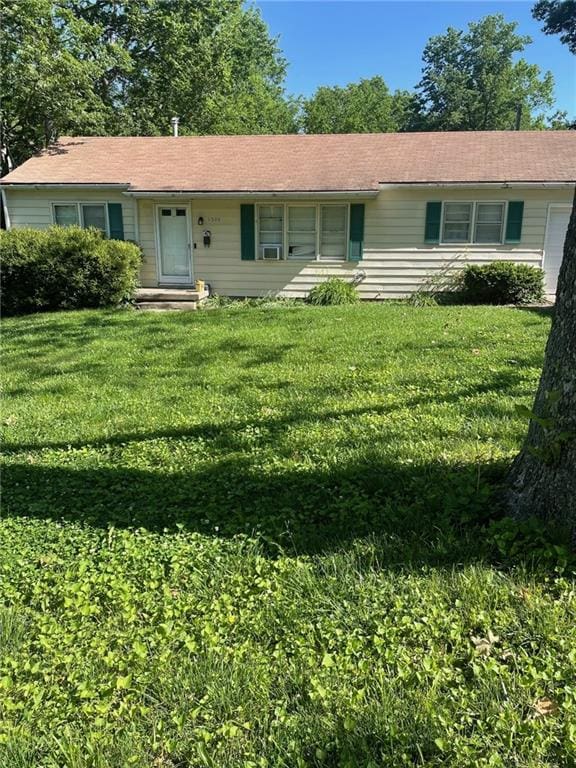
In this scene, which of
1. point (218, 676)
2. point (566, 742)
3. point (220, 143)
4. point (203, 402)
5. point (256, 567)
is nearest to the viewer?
point (566, 742)

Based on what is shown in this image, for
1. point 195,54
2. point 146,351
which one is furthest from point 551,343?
point 195,54

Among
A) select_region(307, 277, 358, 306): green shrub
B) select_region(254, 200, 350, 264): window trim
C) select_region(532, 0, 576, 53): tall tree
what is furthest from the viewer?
select_region(532, 0, 576, 53): tall tree

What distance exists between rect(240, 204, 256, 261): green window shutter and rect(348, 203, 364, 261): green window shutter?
7.49 ft

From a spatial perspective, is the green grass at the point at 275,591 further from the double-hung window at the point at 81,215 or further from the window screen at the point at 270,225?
the double-hung window at the point at 81,215

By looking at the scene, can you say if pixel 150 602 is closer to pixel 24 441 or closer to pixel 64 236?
pixel 24 441

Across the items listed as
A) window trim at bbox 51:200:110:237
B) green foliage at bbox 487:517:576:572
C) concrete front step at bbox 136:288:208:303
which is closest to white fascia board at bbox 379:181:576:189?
concrete front step at bbox 136:288:208:303

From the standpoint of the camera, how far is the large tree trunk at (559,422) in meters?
2.56

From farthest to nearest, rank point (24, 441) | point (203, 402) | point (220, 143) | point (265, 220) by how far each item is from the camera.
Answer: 1. point (220, 143)
2. point (265, 220)
3. point (203, 402)
4. point (24, 441)

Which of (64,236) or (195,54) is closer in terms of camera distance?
(64,236)

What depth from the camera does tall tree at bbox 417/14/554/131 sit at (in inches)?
1652

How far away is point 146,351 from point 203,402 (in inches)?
100

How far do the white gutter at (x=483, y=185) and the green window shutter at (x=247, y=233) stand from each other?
306 centimetres

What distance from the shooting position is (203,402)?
5.23 meters

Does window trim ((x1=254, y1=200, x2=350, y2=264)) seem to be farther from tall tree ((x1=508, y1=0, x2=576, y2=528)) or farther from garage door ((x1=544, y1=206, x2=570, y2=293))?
tall tree ((x1=508, y1=0, x2=576, y2=528))
